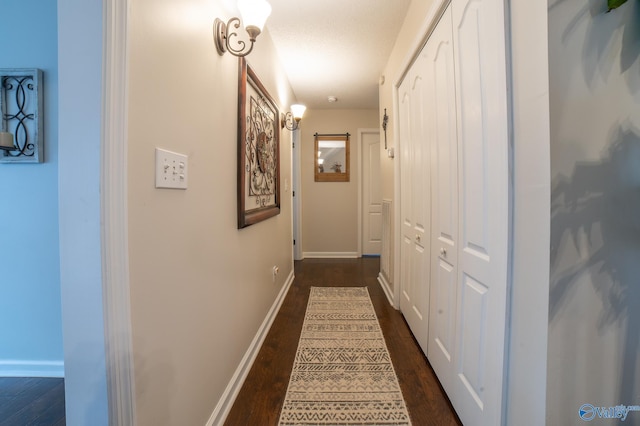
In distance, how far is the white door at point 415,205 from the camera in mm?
1711

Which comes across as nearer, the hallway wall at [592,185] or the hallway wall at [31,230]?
the hallway wall at [592,185]

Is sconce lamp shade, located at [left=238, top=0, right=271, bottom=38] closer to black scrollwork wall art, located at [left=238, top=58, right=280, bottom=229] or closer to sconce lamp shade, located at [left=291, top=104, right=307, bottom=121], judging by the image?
black scrollwork wall art, located at [left=238, top=58, right=280, bottom=229]

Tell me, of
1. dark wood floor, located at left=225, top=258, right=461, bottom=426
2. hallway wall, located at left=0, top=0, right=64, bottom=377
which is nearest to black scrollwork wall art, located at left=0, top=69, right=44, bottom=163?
hallway wall, located at left=0, top=0, right=64, bottom=377

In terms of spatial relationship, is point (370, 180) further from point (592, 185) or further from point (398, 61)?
point (592, 185)

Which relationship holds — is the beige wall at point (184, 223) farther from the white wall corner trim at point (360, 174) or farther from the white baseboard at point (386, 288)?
the white wall corner trim at point (360, 174)

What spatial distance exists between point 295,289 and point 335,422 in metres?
1.85

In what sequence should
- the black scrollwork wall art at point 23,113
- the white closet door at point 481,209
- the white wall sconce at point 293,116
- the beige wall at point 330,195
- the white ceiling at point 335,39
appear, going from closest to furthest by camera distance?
the white closet door at point 481,209 < the black scrollwork wall art at point 23,113 < the white ceiling at point 335,39 < the white wall sconce at point 293,116 < the beige wall at point 330,195

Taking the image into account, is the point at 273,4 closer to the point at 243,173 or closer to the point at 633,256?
the point at 243,173

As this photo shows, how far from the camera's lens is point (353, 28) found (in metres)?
2.22

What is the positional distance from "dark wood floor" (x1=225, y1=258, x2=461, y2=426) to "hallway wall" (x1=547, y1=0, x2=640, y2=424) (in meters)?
0.72

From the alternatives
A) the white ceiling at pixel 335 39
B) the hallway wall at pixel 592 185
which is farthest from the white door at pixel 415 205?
the hallway wall at pixel 592 185

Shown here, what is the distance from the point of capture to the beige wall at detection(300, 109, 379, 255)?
4.47m

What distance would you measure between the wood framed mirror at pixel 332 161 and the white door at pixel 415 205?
2281 millimetres

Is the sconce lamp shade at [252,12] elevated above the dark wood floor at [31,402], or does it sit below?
above
